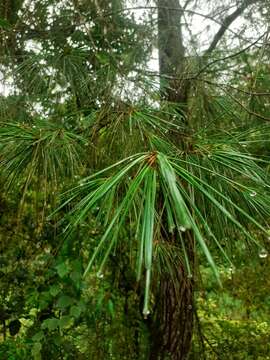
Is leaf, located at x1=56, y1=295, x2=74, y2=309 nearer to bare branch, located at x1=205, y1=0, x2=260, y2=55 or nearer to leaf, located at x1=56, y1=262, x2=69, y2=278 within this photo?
leaf, located at x1=56, y1=262, x2=69, y2=278

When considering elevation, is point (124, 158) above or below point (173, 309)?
above

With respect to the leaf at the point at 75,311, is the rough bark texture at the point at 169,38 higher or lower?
higher

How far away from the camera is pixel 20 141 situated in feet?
3.55

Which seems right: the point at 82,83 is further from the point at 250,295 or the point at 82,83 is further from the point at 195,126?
the point at 250,295


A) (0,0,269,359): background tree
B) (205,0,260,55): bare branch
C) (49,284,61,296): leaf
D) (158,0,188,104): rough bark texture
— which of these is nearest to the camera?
(0,0,269,359): background tree

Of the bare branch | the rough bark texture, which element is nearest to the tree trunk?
the rough bark texture

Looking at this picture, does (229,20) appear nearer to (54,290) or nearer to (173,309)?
(173,309)

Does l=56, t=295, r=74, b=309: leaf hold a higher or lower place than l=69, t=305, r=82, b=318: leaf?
higher

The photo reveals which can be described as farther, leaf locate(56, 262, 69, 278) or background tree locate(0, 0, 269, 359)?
leaf locate(56, 262, 69, 278)

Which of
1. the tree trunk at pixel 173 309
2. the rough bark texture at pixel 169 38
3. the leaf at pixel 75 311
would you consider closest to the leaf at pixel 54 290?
the leaf at pixel 75 311

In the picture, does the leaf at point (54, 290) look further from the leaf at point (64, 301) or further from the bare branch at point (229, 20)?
the bare branch at point (229, 20)

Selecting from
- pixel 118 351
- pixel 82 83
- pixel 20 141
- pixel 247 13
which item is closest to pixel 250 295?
pixel 118 351

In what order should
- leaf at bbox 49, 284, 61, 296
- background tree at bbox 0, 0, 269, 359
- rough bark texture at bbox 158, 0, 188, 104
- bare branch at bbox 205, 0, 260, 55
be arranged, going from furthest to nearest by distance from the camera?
rough bark texture at bbox 158, 0, 188, 104 → bare branch at bbox 205, 0, 260, 55 → leaf at bbox 49, 284, 61, 296 → background tree at bbox 0, 0, 269, 359

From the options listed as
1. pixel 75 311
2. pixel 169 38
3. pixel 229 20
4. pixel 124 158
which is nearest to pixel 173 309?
pixel 75 311
